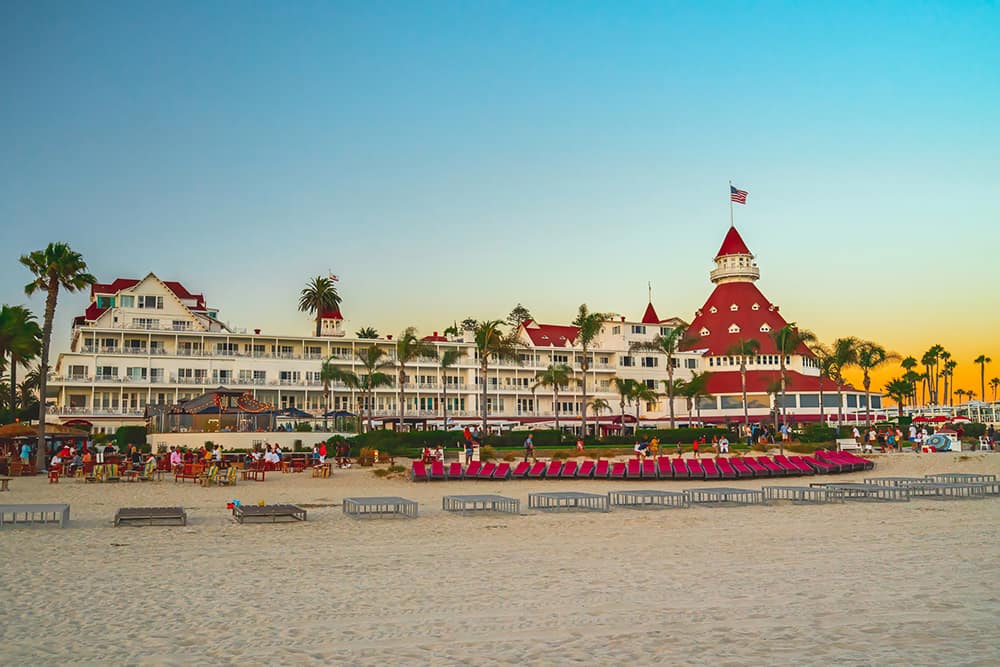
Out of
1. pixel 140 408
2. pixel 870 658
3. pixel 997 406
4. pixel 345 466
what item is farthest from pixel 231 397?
pixel 997 406

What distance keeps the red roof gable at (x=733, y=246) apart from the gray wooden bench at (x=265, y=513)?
74476 mm

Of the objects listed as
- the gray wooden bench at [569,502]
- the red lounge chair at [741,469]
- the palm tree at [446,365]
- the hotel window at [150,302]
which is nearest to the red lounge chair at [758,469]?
the red lounge chair at [741,469]

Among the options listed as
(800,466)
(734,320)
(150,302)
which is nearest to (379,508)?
(800,466)

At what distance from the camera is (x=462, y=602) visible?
993cm

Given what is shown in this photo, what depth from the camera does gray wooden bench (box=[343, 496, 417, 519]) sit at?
1900 cm

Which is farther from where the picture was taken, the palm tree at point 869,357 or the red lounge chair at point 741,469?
the palm tree at point 869,357

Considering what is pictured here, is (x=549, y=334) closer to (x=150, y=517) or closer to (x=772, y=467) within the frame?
(x=772, y=467)

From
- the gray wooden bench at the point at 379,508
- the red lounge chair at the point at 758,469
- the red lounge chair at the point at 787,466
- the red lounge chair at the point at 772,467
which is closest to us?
the gray wooden bench at the point at 379,508

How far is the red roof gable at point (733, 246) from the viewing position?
3398 inches

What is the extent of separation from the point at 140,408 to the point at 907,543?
190 ft

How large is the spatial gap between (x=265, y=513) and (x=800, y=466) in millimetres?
20679

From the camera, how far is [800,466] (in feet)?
101

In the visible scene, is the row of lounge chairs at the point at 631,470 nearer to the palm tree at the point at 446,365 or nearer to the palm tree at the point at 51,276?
the palm tree at the point at 51,276

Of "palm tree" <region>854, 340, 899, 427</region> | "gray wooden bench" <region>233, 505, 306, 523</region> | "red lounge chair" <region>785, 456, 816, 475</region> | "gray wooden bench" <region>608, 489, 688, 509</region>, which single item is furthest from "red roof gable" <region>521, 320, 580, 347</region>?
"gray wooden bench" <region>233, 505, 306, 523</region>
